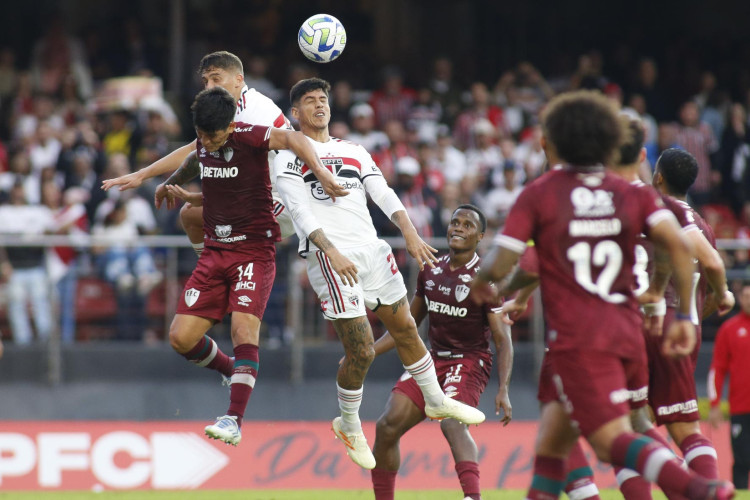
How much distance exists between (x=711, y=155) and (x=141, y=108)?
8884mm

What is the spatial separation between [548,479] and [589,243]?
53.6 inches

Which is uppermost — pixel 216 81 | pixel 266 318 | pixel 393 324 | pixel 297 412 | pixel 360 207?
pixel 216 81

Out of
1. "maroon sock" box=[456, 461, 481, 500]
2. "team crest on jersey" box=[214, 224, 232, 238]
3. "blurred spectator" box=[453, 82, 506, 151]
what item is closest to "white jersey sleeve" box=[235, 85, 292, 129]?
"team crest on jersey" box=[214, 224, 232, 238]

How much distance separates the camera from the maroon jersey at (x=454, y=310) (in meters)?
9.04

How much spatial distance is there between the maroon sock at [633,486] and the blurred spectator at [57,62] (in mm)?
13145

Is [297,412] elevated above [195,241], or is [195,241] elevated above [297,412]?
[195,241]

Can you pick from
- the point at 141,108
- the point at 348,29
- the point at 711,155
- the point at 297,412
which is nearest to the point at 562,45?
the point at 348,29

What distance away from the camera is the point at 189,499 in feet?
32.3

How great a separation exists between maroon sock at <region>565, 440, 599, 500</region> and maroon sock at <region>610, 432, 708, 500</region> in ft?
4.95

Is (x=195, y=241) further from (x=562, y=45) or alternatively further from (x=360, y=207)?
(x=562, y=45)

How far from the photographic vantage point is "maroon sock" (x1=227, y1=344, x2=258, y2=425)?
8.18 metres

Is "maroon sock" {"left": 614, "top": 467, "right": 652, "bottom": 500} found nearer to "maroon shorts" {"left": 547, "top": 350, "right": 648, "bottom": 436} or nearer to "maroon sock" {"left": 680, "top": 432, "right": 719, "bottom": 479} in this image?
"maroon sock" {"left": 680, "top": 432, "right": 719, "bottom": 479}

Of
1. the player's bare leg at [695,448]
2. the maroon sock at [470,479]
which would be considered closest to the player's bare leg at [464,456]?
the maroon sock at [470,479]

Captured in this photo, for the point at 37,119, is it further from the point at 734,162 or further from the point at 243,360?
the point at 734,162
